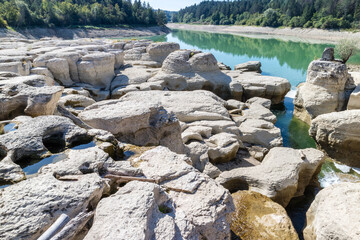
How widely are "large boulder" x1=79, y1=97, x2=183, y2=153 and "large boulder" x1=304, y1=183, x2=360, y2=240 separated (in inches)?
126

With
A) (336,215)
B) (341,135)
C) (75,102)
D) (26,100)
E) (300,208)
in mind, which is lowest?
(300,208)

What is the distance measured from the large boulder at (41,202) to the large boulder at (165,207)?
0.72 feet

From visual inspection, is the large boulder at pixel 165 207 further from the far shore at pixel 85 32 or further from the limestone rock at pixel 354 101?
the far shore at pixel 85 32

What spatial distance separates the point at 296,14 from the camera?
59812 mm

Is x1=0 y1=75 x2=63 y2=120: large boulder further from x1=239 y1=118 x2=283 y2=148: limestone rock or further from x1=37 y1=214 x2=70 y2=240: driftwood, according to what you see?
x1=239 y1=118 x2=283 y2=148: limestone rock

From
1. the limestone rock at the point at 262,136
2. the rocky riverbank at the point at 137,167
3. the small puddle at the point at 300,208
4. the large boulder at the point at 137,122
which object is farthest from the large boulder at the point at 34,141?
the limestone rock at the point at 262,136

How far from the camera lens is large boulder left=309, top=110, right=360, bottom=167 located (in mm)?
8703

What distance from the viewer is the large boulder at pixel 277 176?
5742 mm

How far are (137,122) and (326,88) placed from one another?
1039 centimetres

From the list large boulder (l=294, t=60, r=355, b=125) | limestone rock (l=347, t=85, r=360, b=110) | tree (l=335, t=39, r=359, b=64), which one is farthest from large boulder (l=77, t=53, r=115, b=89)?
tree (l=335, t=39, r=359, b=64)

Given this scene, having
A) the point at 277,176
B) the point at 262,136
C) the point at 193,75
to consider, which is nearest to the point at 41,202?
the point at 277,176

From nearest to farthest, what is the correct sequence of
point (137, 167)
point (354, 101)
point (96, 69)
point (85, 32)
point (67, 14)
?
point (137, 167) < point (354, 101) < point (96, 69) < point (85, 32) < point (67, 14)

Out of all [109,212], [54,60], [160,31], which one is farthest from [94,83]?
[160,31]

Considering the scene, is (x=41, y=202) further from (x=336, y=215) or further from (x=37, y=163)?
(x=336, y=215)
